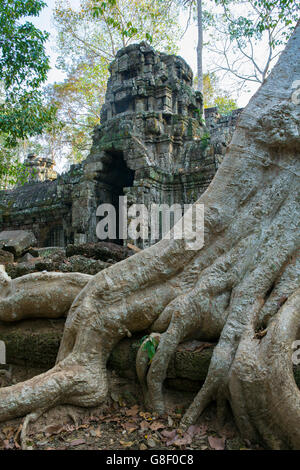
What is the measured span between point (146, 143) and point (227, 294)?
8.21 meters

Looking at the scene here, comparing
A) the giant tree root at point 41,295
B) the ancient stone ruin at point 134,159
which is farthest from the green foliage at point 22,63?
the giant tree root at point 41,295

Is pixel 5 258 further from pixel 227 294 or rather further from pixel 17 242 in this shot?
pixel 227 294

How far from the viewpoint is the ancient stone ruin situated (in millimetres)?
9320

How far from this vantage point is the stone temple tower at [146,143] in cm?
928

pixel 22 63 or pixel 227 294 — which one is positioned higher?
pixel 22 63

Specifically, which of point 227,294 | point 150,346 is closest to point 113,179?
point 227,294

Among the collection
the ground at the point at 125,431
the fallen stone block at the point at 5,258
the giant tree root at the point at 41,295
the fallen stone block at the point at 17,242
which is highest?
the fallen stone block at the point at 17,242

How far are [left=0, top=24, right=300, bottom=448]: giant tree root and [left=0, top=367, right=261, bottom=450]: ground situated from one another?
3.1 inches

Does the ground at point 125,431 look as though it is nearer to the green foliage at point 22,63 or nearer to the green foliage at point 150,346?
the green foliage at point 150,346

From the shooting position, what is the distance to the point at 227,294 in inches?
106

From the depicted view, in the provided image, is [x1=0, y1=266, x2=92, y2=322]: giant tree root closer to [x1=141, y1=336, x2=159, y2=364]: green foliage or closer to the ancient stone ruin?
[x1=141, y1=336, x2=159, y2=364]: green foliage

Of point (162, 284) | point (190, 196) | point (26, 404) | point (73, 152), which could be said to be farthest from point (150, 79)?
point (73, 152)

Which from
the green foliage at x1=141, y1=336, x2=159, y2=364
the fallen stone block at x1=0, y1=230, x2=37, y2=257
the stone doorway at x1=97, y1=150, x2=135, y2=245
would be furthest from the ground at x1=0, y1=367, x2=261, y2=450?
the stone doorway at x1=97, y1=150, x2=135, y2=245

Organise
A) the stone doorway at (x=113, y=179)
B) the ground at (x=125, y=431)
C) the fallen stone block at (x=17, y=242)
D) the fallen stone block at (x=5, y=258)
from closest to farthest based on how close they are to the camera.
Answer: the ground at (x=125, y=431) < the fallen stone block at (x=5, y=258) < the fallen stone block at (x=17, y=242) < the stone doorway at (x=113, y=179)
